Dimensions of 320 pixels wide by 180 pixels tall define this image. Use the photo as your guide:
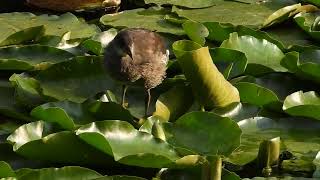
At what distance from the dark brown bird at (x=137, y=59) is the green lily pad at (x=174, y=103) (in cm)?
14

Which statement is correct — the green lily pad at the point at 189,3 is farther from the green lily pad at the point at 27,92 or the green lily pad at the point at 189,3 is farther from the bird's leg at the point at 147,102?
the green lily pad at the point at 27,92

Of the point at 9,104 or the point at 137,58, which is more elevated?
the point at 137,58

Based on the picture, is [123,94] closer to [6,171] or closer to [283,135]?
[283,135]

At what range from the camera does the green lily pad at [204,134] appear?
2.22m

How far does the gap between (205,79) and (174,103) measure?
6.2 inches

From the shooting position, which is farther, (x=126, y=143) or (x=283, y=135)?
(x=283, y=135)

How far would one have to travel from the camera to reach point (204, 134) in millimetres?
2283

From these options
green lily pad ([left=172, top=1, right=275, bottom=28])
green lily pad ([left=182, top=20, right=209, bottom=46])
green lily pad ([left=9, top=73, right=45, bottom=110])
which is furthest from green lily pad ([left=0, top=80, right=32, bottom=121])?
green lily pad ([left=172, top=1, right=275, bottom=28])

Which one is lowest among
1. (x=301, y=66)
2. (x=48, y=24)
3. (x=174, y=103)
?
(x=48, y=24)

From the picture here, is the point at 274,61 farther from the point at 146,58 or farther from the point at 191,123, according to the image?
the point at 191,123

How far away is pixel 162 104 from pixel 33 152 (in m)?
0.56

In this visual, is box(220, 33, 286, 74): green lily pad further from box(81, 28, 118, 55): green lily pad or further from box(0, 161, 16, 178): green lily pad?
box(0, 161, 16, 178): green lily pad

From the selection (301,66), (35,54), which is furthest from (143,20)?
(301,66)

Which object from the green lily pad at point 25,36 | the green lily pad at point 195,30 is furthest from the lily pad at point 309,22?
the green lily pad at point 25,36
